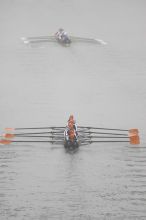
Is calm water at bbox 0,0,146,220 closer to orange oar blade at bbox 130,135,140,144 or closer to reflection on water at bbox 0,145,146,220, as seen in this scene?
reflection on water at bbox 0,145,146,220

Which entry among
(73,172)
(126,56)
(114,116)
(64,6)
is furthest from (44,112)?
(64,6)

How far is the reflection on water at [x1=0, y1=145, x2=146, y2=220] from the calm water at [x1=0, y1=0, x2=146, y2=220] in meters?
0.05

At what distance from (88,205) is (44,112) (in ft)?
42.5

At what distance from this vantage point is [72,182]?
78.2ft

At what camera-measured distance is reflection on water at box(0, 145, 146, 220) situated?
69.4 feet

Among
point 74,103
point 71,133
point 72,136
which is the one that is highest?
point 74,103

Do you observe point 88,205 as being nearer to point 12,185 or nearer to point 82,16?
point 12,185

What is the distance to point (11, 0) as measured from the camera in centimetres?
6525

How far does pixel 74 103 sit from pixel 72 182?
12.3m

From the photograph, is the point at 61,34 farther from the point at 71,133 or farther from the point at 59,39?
the point at 71,133

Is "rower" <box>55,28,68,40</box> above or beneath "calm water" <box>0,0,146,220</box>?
above

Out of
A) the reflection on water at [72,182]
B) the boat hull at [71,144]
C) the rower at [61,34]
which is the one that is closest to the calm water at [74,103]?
the reflection on water at [72,182]

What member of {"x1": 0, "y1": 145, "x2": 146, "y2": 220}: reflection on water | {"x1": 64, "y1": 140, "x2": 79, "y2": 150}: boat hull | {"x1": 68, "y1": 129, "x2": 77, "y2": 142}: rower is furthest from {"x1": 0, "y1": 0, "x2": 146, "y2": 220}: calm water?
{"x1": 68, "y1": 129, "x2": 77, "y2": 142}: rower

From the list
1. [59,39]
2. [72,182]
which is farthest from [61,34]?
[72,182]
